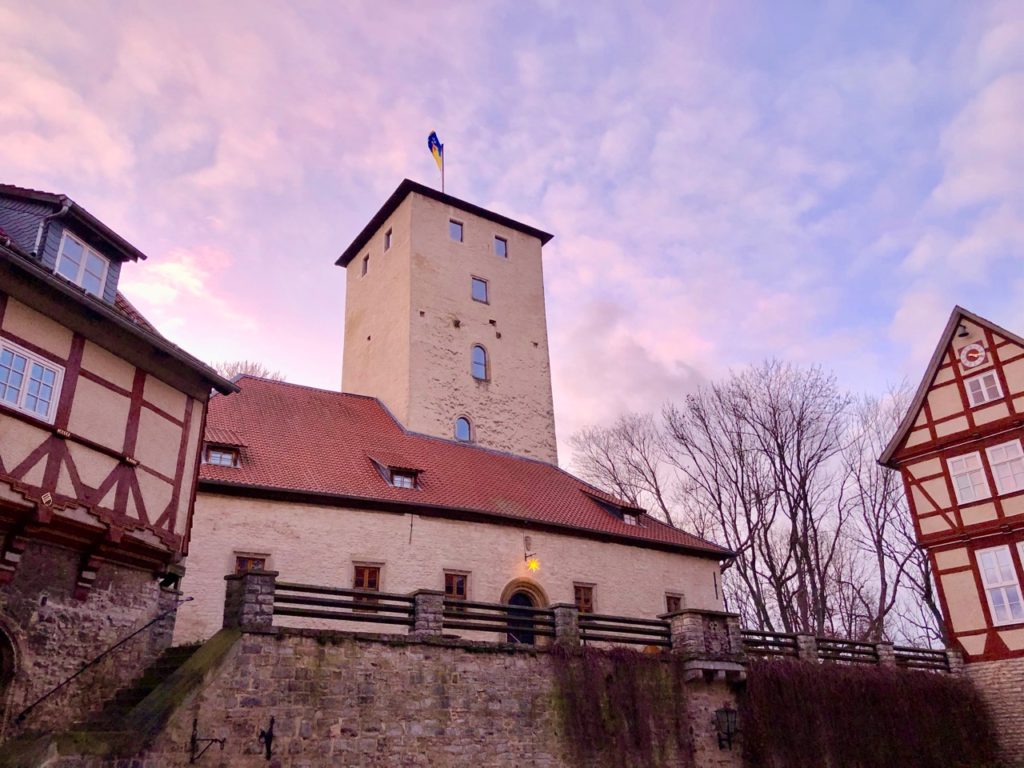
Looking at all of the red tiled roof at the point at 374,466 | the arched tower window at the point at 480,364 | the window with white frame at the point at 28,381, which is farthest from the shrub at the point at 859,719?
the arched tower window at the point at 480,364

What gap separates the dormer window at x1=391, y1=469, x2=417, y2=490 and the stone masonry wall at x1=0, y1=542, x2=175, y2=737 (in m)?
7.92

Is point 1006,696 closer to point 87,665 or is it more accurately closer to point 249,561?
point 249,561

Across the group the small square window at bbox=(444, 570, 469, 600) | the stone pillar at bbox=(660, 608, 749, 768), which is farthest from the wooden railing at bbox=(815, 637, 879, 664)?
the small square window at bbox=(444, 570, 469, 600)

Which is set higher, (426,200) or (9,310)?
(426,200)

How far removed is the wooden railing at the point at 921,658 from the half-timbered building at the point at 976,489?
0.74 meters

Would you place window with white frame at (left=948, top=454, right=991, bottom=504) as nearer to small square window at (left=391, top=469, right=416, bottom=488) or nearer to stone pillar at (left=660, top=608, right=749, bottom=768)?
stone pillar at (left=660, top=608, right=749, bottom=768)

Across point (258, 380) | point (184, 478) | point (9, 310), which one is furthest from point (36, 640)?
point (258, 380)

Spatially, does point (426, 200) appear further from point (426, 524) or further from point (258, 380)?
point (426, 524)

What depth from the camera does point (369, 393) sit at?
1131 inches

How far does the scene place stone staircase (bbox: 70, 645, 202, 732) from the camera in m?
11.8

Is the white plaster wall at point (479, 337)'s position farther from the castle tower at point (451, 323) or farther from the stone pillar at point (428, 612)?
the stone pillar at point (428, 612)

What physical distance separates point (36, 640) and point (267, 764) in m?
3.50

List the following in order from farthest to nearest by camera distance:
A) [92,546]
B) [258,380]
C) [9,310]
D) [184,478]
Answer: [258,380], [184,478], [92,546], [9,310]

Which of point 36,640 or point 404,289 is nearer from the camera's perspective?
point 36,640
